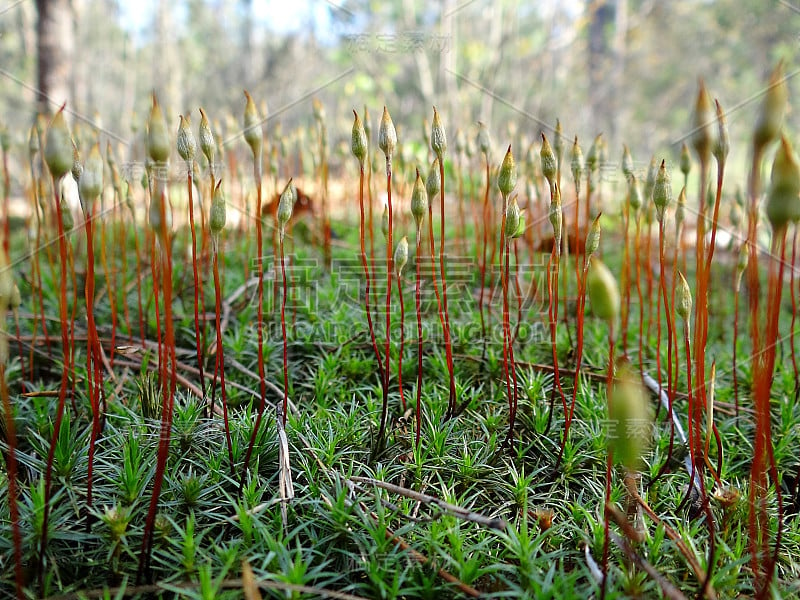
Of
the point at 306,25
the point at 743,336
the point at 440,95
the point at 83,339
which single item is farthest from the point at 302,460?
the point at 306,25

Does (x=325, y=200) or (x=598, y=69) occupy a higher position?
(x=598, y=69)

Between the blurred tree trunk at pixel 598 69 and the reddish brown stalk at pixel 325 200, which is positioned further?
the blurred tree trunk at pixel 598 69

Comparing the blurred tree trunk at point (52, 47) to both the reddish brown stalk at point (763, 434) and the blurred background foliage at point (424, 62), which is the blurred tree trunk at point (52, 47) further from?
the reddish brown stalk at point (763, 434)

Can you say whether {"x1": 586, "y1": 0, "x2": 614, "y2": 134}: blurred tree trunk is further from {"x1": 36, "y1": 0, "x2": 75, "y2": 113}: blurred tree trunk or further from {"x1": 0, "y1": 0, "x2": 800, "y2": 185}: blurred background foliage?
{"x1": 36, "y1": 0, "x2": 75, "y2": 113}: blurred tree trunk

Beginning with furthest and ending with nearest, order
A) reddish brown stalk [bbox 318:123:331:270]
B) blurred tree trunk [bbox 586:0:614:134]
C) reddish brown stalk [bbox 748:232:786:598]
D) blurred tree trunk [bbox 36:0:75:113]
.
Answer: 1. blurred tree trunk [bbox 586:0:614:134]
2. blurred tree trunk [bbox 36:0:75:113]
3. reddish brown stalk [bbox 318:123:331:270]
4. reddish brown stalk [bbox 748:232:786:598]

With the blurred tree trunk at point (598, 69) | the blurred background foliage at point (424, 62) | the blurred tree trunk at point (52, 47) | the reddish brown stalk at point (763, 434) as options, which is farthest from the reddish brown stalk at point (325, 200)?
the blurred tree trunk at point (598, 69)

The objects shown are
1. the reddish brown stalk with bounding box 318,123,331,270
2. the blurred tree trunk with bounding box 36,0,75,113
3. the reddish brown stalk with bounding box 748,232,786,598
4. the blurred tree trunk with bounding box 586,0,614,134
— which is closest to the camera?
the reddish brown stalk with bounding box 748,232,786,598

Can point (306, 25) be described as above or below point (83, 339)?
above

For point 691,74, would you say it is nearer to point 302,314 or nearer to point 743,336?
point 743,336

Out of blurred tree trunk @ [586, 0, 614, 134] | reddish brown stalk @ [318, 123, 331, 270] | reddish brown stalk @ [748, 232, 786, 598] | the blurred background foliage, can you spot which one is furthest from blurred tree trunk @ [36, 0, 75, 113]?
blurred tree trunk @ [586, 0, 614, 134]

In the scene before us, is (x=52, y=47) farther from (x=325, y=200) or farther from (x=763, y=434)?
(x=763, y=434)

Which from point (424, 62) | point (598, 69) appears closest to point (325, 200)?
point (424, 62)
